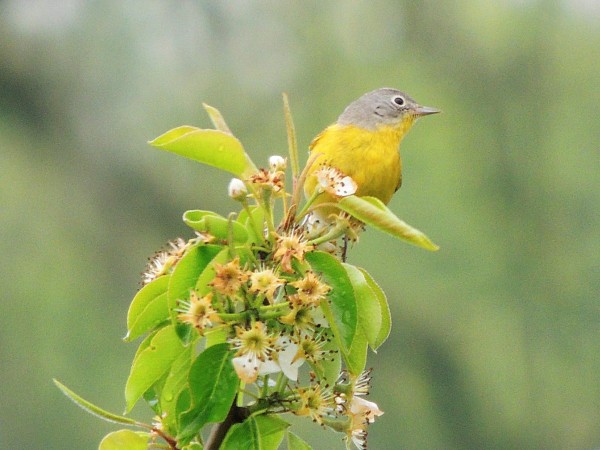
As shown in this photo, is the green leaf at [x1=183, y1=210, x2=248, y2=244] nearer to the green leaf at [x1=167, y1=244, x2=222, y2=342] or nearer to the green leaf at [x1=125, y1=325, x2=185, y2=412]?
the green leaf at [x1=167, y1=244, x2=222, y2=342]

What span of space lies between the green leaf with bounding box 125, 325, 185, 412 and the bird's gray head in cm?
154

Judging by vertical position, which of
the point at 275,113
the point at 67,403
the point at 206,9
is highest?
the point at 206,9

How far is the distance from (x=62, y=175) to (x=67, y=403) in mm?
2007

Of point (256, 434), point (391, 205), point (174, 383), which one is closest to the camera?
point (256, 434)

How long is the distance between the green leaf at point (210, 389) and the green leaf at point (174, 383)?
0.07 m

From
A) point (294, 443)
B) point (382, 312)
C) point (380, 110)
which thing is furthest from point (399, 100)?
point (294, 443)

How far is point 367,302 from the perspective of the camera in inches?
56.9

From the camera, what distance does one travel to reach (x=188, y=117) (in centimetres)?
923

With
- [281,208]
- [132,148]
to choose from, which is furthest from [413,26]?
[281,208]

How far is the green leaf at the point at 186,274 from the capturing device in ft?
4.44

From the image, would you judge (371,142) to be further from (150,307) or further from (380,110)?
(150,307)

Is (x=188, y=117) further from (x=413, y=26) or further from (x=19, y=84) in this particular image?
(x=413, y=26)

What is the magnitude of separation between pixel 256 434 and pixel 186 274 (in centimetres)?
22

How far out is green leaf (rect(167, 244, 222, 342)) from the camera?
1354 mm
